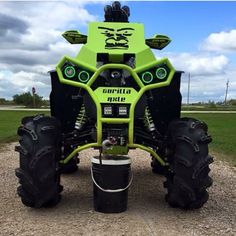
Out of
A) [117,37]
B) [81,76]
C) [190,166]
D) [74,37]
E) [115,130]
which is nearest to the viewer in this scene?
[115,130]

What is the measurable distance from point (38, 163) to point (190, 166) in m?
1.87

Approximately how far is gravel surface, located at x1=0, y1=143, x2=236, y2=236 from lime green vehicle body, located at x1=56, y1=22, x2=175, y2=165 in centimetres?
74

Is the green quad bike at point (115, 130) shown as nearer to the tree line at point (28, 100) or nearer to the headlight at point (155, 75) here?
the headlight at point (155, 75)

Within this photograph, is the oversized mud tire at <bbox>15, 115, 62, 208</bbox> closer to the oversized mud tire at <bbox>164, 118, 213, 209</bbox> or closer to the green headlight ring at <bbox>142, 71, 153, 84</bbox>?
the green headlight ring at <bbox>142, 71, 153, 84</bbox>

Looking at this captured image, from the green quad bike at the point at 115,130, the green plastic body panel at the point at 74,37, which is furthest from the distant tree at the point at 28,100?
the green quad bike at the point at 115,130

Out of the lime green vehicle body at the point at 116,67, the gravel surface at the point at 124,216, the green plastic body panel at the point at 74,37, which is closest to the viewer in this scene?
the gravel surface at the point at 124,216

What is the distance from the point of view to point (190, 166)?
19.0 feet

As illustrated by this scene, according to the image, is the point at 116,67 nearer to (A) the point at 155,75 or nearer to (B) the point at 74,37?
(A) the point at 155,75

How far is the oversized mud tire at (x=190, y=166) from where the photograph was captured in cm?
581

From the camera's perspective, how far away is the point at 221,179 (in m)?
8.82

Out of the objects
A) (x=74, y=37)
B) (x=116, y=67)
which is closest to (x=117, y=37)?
(x=116, y=67)

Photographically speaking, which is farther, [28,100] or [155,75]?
[28,100]

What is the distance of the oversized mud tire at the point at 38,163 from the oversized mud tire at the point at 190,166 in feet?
5.05

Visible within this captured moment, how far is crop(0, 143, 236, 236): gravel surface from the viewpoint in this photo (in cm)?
529
